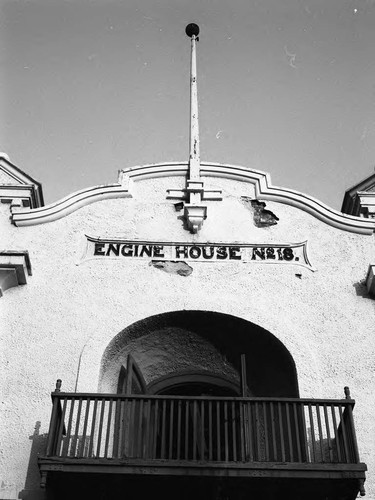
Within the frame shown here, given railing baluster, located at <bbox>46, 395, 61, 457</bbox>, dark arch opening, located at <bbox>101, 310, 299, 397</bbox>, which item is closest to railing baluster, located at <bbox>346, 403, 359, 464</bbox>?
dark arch opening, located at <bbox>101, 310, 299, 397</bbox>

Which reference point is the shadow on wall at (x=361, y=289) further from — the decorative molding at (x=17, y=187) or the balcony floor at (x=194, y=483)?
the decorative molding at (x=17, y=187)

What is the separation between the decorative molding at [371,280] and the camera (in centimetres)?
1345

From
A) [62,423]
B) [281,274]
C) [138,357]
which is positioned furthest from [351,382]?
[62,423]

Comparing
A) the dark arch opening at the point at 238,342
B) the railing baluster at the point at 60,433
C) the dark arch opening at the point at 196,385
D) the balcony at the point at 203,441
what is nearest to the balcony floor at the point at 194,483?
the balcony at the point at 203,441

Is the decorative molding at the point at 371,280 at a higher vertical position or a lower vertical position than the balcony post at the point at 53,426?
higher

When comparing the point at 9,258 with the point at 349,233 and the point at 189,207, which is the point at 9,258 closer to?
the point at 189,207

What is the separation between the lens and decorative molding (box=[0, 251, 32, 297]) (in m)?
13.4

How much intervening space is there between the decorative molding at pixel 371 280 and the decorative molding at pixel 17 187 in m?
6.27

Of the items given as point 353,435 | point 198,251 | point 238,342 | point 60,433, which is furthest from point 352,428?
point 198,251

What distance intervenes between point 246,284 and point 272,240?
122 centimetres

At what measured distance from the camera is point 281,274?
14.1 metres

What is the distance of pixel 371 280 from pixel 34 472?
6172mm

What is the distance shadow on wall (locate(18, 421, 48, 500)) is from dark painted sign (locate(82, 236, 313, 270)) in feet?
11.8

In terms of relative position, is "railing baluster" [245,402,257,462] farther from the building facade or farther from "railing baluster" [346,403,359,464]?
"railing baluster" [346,403,359,464]
